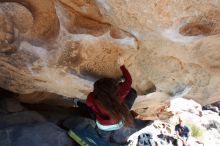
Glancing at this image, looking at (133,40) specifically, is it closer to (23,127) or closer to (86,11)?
(86,11)

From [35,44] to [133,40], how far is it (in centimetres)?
68

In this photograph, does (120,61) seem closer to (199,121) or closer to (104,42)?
(104,42)

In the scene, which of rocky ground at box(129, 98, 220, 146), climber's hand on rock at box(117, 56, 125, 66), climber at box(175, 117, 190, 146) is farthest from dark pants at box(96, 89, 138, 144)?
rocky ground at box(129, 98, 220, 146)

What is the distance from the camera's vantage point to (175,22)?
2.07 metres

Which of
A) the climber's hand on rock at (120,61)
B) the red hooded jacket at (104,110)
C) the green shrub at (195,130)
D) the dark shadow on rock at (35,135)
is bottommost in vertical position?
the green shrub at (195,130)

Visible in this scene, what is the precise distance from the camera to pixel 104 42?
255cm

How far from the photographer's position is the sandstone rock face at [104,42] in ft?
6.88

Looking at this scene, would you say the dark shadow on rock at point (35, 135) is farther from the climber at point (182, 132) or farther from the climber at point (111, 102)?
the climber at point (182, 132)

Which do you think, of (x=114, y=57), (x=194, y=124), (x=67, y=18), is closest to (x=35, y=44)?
(x=67, y=18)

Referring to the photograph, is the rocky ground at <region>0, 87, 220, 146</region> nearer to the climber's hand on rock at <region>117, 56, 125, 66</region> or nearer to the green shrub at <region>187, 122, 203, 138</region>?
the climber's hand on rock at <region>117, 56, 125, 66</region>

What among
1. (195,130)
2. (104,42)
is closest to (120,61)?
(104,42)

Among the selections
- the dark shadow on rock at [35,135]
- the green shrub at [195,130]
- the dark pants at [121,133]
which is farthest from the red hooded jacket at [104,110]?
the green shrub at [195,130]

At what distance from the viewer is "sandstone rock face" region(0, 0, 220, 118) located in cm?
210

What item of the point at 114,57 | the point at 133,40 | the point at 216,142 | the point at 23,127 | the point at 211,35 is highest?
the point at 211,35
